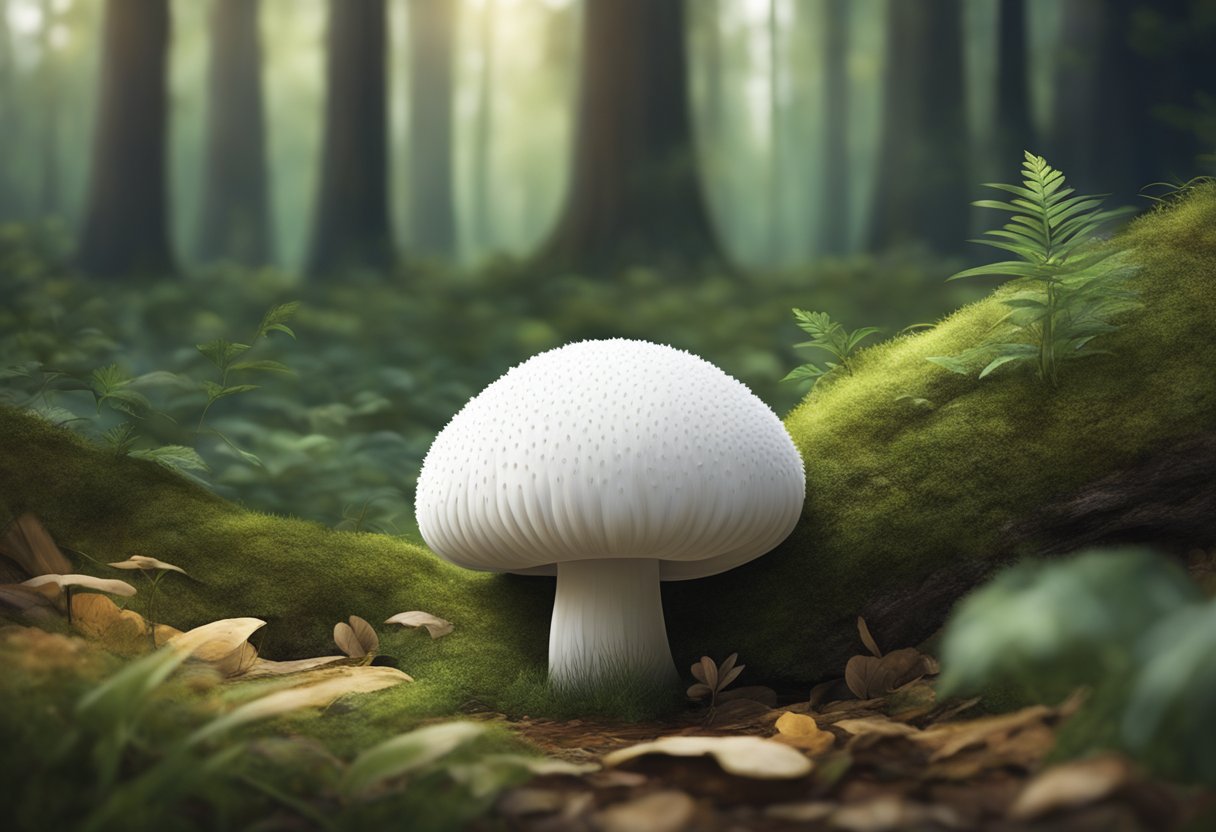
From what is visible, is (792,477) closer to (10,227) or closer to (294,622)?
(294,622)

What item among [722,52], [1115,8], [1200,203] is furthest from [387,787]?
[722,52]

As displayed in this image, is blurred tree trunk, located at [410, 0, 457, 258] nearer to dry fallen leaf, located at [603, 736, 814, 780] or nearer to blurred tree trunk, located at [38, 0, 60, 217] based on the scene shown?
blurred tree trunk, located at [38, 0, 60, 217]

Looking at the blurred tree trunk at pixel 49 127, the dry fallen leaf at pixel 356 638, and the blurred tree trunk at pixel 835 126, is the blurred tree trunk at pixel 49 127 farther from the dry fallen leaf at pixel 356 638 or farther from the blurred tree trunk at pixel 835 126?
the dry fallen leaf at pixel 356 638

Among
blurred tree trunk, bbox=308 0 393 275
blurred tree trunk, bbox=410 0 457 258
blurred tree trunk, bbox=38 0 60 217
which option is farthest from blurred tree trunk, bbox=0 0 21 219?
blurred tree trunk, bbox=308 0 393 275

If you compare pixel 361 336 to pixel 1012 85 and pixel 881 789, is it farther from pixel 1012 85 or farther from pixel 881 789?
pixel 1012 85

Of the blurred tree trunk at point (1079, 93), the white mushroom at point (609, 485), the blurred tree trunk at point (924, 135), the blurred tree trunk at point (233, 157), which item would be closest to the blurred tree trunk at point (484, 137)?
the blurred tree trunk at point (233, 157)

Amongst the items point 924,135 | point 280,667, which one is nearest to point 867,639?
point 280,667
